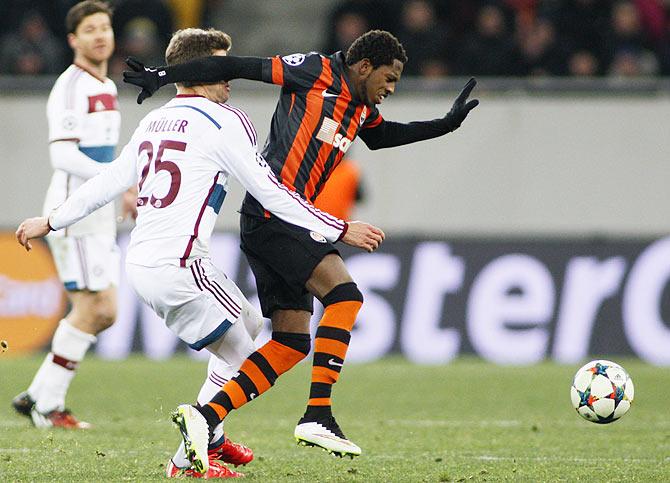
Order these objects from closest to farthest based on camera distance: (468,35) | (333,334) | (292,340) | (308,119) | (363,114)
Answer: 1. (333,334)
2. (292,340)
3. (308,119)
4. (363,114)
5. (468,35)

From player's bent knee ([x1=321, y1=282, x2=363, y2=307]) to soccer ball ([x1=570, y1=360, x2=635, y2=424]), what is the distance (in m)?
1.53

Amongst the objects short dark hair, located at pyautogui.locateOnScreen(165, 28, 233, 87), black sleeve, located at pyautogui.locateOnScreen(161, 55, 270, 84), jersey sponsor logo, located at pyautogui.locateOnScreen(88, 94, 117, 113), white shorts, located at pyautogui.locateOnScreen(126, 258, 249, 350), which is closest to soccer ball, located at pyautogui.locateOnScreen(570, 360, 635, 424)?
white shorts, located at pyautogui.locateOnScreen(126, 258, 249, 350)

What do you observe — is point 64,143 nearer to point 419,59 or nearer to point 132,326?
point 132,326

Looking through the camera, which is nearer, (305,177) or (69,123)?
(305,177)

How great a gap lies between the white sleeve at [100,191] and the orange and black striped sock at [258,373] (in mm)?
1006

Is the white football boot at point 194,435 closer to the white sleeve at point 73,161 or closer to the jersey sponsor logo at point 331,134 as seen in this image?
the jersey sponsor logo at point 331,134

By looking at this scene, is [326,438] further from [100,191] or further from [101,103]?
[101,103]

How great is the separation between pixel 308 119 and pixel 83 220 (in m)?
2.47

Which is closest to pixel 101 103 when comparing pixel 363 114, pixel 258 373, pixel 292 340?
pixel 363 114

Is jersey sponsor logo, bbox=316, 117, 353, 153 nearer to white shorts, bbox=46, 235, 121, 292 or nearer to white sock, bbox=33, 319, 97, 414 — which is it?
white shorts, bbox=46, 235, 121, 292

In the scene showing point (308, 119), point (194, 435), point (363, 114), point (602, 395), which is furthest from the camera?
point (602, 395)

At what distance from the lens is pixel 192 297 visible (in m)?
5.91

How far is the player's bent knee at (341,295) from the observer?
6105 mm

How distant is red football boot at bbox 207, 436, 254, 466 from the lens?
247 inches
